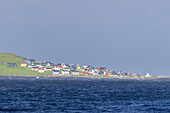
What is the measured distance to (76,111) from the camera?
192 ft

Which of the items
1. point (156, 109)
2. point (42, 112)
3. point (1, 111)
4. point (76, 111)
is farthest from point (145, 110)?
point (1, 111)

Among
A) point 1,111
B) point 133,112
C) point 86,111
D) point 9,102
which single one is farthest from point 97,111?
point 9,102

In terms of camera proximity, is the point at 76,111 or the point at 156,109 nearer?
the point at 76,111

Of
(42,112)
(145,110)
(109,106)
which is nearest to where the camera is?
(42,112)

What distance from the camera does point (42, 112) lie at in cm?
5675

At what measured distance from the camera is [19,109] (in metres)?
59.8

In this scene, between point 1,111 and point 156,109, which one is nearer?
point 1,111

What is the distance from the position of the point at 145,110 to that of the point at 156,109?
2.98m

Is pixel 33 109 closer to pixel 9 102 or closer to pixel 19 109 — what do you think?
pixel 19 109

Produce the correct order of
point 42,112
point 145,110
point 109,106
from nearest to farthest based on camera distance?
point 42,112 < point 145,110 < point 109,106

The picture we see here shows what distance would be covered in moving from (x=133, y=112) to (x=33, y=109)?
1600 centimetres

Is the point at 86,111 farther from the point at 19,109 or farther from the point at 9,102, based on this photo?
the point at 9,102

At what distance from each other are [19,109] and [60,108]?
22.1ft

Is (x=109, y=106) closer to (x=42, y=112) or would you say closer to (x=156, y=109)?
(x=156, y=109)
